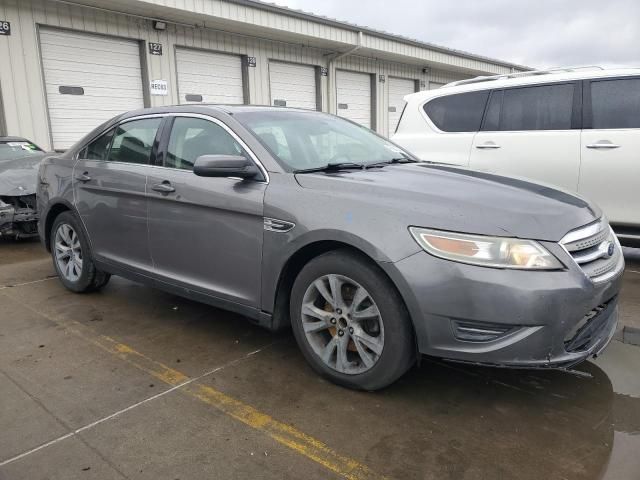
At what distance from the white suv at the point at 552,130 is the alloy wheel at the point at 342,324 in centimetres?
292

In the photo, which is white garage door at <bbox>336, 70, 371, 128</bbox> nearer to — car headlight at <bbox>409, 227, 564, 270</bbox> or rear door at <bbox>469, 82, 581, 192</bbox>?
rear door at <bbox>469, 82, 581, 192</bbox>

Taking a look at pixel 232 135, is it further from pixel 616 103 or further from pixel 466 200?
pixel 616 103

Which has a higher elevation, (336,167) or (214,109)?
(214,109)

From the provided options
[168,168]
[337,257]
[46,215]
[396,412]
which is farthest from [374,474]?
[46,215]

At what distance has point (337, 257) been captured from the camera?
2768mm

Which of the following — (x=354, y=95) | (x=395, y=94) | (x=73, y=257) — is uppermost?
(x=395, y=94)

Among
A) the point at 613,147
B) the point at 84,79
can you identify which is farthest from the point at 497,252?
the point at 84,79

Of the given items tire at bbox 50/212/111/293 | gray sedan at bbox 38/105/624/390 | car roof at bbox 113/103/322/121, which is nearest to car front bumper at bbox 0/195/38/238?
tire at bbox 50/212/111/293

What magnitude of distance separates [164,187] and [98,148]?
122 centimetres

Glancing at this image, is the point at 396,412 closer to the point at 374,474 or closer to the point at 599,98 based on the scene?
the point at 374,474

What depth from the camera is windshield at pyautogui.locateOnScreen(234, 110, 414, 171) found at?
3.29 metres

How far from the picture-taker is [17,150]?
307 inches

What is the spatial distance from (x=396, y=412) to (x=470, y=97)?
13.5 ft

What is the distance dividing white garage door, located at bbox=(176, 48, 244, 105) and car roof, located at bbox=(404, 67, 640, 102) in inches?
285
